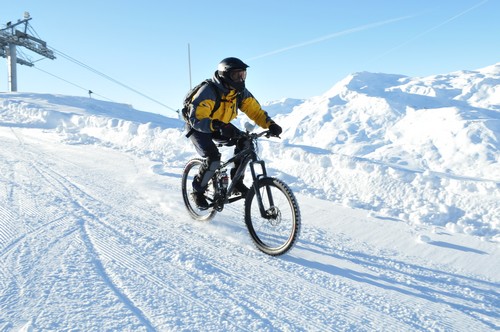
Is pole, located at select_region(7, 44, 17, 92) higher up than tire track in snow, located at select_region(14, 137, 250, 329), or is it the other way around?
pole, located at select_region(7, 44, 17, 92)

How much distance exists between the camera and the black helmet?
4.09m

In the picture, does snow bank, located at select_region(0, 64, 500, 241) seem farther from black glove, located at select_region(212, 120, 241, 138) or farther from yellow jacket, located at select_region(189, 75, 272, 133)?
black glove, located at select_region(212, 120, 241, 138)

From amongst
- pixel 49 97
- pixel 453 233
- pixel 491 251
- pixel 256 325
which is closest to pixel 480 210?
pixel 453 233

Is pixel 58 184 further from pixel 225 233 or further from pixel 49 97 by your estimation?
pixel 49 97

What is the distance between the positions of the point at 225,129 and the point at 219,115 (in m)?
0.35

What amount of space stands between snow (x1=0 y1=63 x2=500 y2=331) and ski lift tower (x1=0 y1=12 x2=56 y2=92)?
2775 centimetres

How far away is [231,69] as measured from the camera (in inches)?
161

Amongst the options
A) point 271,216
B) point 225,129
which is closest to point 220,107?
point 225,129

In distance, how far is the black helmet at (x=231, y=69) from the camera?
409 centimetres

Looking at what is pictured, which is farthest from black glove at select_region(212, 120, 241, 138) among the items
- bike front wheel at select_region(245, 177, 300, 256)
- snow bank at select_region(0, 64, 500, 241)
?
snow bank at select_region(0, 64, 500, 241)

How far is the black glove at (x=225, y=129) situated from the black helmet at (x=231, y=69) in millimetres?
488

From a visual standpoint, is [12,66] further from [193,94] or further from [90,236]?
[90,236]

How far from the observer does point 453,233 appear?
5219 millimetres

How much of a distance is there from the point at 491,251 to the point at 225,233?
139 inches
